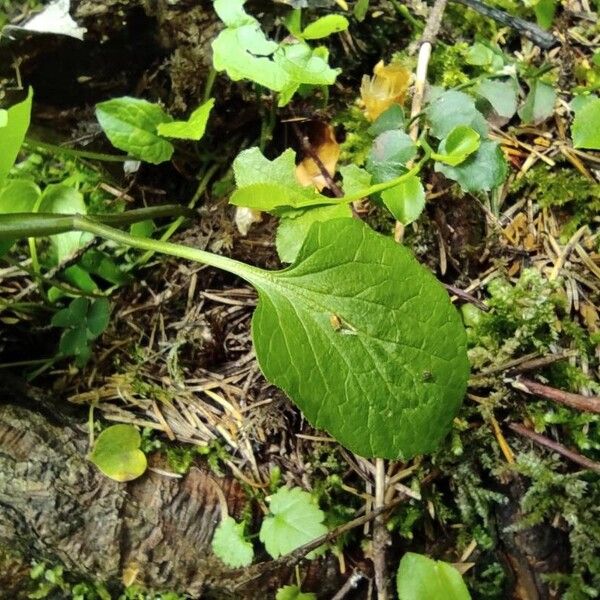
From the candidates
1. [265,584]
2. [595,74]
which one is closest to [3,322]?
[265,584]

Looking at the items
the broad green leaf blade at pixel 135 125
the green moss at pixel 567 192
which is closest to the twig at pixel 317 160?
the broad green leaf blade at pixel 135 125

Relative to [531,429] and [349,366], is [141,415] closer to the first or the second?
[349,366]

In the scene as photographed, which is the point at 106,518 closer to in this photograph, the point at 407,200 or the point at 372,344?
the point at 372,344

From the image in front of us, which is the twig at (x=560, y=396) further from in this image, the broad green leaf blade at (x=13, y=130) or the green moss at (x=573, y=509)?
the broad green leaf blade at (x=13, y=130)

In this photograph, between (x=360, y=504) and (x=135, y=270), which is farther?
(x=135, y=270)

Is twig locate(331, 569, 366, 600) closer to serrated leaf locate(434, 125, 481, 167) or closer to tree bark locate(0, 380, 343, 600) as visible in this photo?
tree bark locate(0, 380, 343, 600)
